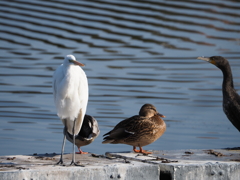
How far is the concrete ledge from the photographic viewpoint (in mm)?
6148

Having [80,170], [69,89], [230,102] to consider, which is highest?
[230,102]

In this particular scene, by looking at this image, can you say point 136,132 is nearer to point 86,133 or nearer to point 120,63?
point 86,133

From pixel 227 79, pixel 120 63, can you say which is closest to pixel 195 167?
pixel 227 79

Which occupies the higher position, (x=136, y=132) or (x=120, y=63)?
(x=120, y=63)

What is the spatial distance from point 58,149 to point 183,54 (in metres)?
7.84

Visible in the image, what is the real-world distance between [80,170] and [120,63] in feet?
31.2

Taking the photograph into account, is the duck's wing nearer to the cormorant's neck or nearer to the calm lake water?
the calm lake water

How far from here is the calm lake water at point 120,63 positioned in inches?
425

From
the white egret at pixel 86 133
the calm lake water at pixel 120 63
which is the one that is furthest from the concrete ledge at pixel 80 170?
the calm lake water at pixel 120 63

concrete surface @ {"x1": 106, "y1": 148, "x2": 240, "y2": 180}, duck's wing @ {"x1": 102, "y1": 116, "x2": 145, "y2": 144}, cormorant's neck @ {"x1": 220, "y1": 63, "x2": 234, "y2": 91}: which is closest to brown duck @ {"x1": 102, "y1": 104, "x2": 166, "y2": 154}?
duck's wing @ {"x1": 102, "y1": 116, "x2": 145, "y2": 144}

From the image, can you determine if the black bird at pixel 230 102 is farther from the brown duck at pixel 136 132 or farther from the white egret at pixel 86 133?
the white egret at pixel 86 133

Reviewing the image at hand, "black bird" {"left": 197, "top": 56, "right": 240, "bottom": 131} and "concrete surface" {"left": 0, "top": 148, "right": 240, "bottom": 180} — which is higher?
"black bird" {"left": 197, "top": 56, "right": 240, "bottom": 131}

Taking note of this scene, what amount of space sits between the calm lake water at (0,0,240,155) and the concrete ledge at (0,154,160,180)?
216 cm

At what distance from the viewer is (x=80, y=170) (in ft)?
20.8
